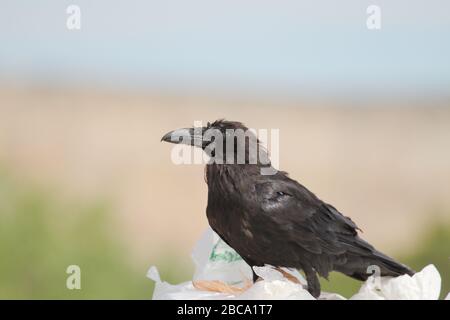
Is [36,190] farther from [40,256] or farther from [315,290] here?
[315,290]

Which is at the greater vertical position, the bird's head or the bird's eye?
the bird's head

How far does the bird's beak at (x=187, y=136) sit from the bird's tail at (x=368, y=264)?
22.6 inches

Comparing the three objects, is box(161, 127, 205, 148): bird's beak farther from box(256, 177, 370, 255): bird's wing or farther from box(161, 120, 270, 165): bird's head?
box(256, 177, 370, 255): bird's wing

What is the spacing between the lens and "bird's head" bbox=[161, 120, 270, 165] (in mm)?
2088

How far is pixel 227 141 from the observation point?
83.0 inches

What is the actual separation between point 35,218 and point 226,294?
2.40 m

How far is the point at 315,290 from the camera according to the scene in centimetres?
207

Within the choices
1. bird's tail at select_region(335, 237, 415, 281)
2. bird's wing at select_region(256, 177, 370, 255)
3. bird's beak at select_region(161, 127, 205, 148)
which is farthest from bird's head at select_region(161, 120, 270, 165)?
bird's tail at select_region(335, 237, 415, 281)

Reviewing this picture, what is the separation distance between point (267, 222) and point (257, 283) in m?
0.26

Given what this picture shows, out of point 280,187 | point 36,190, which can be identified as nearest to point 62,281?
point 36,190

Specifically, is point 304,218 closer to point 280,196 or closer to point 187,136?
point 280,196

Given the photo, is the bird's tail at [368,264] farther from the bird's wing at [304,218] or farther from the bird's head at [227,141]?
the bird's head at [227,141]

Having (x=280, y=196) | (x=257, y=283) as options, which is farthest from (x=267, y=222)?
(x=257, y=283)

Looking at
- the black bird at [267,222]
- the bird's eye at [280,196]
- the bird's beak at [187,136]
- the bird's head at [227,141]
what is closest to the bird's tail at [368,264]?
the black bird at [267,222]
